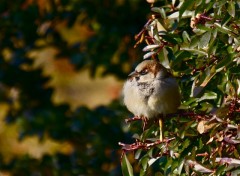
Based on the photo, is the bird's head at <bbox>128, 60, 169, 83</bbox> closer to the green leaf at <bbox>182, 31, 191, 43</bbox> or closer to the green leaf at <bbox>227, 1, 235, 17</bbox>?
the green leaf at <bbox>182, 31, 191, 43</bbox>

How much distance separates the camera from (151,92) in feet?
8.93

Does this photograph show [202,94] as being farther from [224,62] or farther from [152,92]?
[152,92]

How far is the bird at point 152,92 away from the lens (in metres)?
2.61

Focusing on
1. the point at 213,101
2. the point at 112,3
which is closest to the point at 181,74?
the point at 213,101

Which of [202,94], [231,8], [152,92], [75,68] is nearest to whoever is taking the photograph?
[231,8]

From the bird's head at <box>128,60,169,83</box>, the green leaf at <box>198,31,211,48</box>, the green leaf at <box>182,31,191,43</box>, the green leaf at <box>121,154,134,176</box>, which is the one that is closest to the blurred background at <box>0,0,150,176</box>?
the bird's head at <box>128,60,169,83</box>

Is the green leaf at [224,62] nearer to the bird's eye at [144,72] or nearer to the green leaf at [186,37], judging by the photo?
the green leaf at [186,37]

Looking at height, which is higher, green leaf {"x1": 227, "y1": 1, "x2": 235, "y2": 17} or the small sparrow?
green leaf {"x1": 227, "y1": 1, "x2": 235, "y2": 17}

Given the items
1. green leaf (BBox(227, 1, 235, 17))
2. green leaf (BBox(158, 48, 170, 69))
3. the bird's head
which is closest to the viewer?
green leaf (BBox(227, 1, 235, 17))

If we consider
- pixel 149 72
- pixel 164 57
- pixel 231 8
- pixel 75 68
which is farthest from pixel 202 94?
pixel 75 68

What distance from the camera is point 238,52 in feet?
7.39

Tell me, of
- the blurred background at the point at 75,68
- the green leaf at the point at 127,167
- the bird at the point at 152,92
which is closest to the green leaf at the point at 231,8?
the bird at the point at 152,92

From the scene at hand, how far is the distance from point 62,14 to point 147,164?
7.73 ft

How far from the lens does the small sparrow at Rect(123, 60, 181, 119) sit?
262 centimetres
